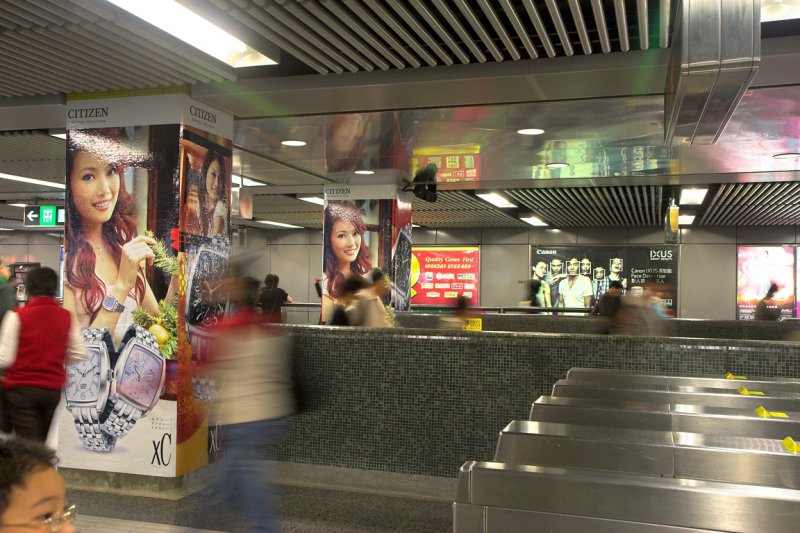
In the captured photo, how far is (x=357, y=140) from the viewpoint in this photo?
340 inches

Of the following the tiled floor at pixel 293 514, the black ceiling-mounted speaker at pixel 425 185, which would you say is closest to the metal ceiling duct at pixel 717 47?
the tiled floor at pixel 293 514

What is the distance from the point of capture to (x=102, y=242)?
6.41 metres

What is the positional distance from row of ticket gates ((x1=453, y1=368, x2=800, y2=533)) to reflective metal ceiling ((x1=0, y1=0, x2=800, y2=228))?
2657mm

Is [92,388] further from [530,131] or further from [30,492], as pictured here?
[30,492]

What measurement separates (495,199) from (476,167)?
3.64 metres

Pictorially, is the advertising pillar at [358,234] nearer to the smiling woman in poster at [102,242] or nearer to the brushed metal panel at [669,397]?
the smiling woman in poster at [102,242]

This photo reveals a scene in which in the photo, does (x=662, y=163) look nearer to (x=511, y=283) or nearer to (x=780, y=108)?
(x=780, y=108)

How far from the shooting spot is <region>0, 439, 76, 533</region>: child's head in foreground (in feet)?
4.00

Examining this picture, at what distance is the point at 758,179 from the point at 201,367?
28.6ft

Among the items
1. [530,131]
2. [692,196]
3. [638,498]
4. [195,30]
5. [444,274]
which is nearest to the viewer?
[638,498]

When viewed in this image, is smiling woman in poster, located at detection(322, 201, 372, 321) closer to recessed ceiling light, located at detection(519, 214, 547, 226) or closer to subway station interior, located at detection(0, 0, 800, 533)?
subway station interior, located at detection(0, 0, 800, 533)

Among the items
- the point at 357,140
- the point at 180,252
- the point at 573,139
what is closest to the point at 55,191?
the point at 357,140

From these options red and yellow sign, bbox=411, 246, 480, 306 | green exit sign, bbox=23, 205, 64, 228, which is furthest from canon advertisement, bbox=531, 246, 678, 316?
green exit sign, bbox=23, 205, 64, 228

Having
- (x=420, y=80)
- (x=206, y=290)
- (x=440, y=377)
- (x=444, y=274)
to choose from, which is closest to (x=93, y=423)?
(x=206, y=290)
